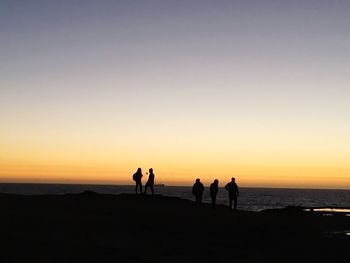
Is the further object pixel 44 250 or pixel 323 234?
pixel 323 234

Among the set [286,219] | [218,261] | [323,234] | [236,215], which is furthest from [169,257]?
[286,219]

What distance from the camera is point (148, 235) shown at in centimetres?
2050

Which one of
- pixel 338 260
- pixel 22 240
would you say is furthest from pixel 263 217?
pixel 22 240

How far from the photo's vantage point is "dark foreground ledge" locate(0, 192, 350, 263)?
16109 mm

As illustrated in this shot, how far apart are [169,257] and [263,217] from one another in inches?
606

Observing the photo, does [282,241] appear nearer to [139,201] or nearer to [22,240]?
[22,240]

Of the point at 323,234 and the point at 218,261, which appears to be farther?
the point at 323,234

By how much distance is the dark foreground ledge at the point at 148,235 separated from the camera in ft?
52.9

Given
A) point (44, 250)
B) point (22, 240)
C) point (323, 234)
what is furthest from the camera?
point (323, 234)

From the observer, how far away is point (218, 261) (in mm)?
16203

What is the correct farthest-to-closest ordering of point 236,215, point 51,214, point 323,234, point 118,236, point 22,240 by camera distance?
point 236,215 → point 323,234 → point 51,214 → point 118,236 → point 22,240

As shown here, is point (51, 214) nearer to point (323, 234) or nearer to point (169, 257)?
point (169, 257)

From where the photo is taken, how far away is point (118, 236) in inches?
762

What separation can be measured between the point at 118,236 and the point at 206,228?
5755 mm
